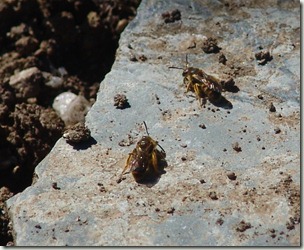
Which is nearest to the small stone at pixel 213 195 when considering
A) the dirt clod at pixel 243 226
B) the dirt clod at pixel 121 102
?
the dirt clod at pixel 243 226

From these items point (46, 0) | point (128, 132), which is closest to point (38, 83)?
point (46, 0)

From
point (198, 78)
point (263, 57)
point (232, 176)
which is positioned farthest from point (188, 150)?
point (263, 57)

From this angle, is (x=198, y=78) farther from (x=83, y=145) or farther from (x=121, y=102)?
(x=83, y=145)

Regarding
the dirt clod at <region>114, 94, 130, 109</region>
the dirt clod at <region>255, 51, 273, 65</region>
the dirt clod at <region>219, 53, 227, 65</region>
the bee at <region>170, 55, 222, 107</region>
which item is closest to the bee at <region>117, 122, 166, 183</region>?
the dirt clod at <region>114, 94, 130, 109</region>

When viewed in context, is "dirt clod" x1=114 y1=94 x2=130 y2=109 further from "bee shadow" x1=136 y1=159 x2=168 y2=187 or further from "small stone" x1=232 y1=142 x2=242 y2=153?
"small stone" x1=232 y1=142 x2=242 y2=153

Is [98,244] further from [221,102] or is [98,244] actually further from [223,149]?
[221,102]

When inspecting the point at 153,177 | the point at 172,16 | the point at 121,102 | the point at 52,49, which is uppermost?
the point at 172,16

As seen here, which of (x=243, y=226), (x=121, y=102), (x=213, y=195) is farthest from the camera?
(x=121, y=102)
